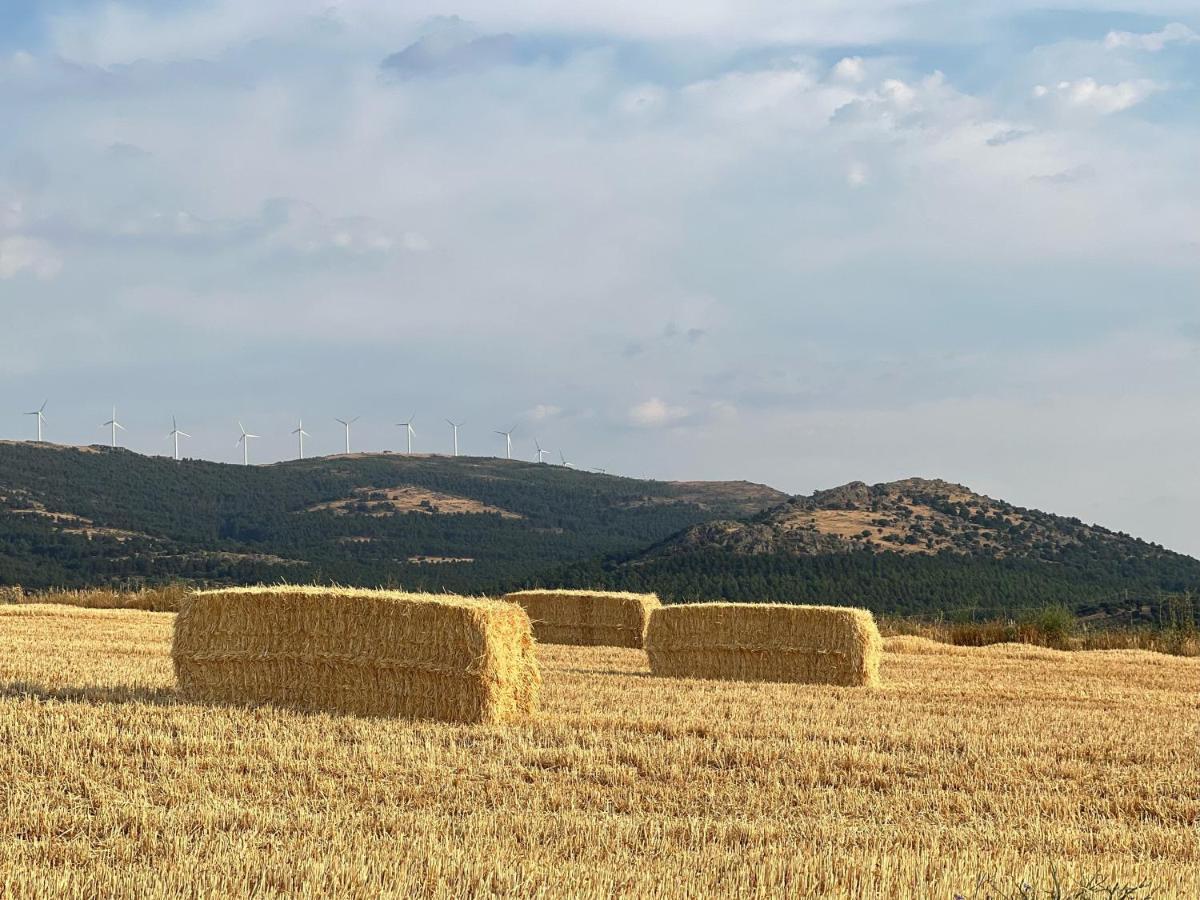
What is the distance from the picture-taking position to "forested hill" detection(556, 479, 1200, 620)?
4881 centimetres

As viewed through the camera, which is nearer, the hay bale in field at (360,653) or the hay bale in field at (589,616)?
the hay bale in field at (360,653)

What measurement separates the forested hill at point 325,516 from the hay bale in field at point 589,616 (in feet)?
105

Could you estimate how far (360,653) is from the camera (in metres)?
14.4

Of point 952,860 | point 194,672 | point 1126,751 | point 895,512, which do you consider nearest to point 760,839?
point 952,860

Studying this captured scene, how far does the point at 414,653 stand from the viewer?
14.3 meters

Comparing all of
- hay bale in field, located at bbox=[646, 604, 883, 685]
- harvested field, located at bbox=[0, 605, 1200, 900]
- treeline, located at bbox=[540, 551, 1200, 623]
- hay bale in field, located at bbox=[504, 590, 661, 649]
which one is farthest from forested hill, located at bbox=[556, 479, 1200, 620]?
harvested field, located at bbox=[0, 605, 1200, 900]

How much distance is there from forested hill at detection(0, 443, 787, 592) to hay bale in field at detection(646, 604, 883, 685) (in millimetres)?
40473

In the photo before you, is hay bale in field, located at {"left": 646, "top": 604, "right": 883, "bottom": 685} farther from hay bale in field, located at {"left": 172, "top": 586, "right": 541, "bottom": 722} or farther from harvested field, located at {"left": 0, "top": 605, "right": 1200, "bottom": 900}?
hay bale in field, located at {"left": 172, "top": 586, "right": 541, "bottom": 722}

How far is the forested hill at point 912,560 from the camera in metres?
48.8

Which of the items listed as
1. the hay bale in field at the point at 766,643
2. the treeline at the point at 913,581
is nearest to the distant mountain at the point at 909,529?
the treeline at the point at 913,581

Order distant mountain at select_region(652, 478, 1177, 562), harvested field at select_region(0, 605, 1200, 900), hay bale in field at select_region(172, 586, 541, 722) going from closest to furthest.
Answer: harvested field at select_region(0, 605, 1200, 900) < hay bale in field at select_region(172, 586, 541, 722) < distant mountain at select_region(652, 478, 1177, 562)

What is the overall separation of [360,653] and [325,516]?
93.0 m

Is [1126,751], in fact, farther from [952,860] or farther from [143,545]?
[143,545]

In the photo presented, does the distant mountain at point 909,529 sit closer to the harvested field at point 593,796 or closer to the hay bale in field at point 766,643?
the hay bale in field at point 766,643
